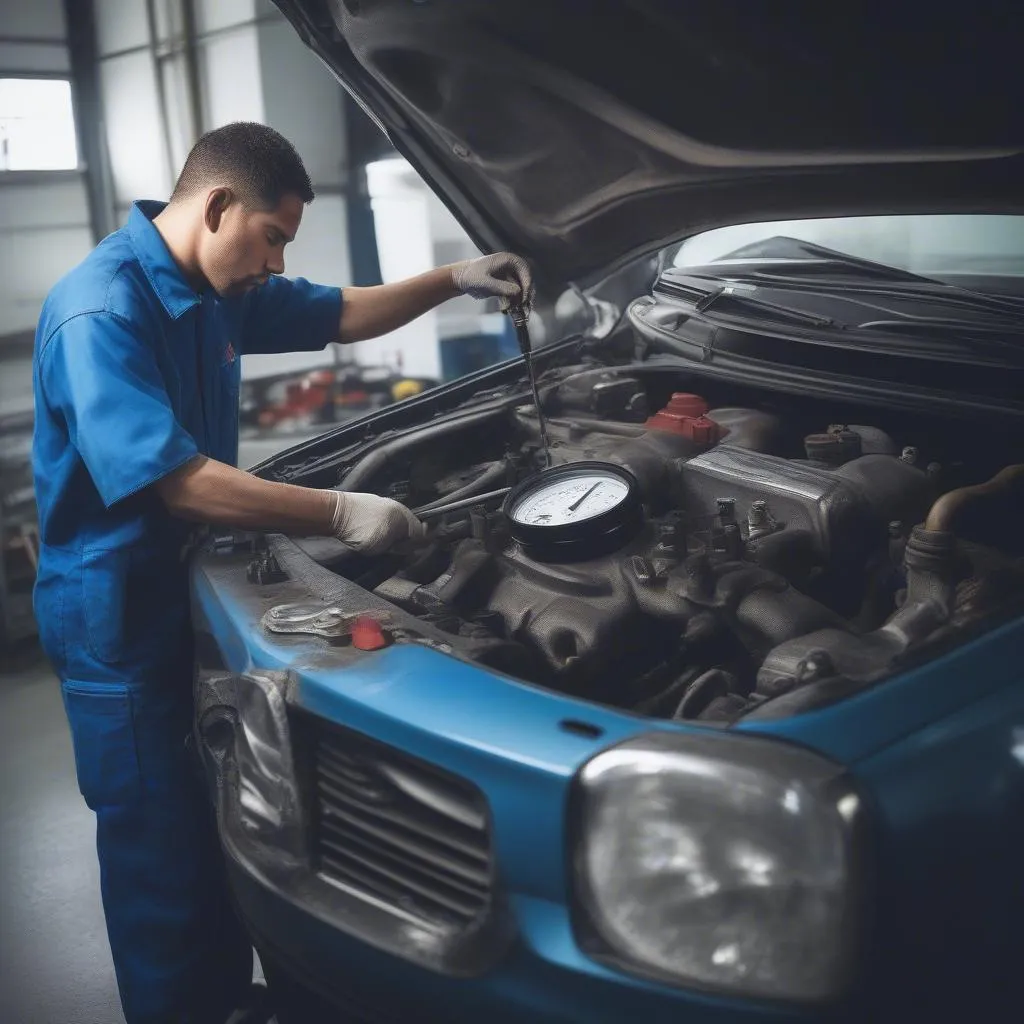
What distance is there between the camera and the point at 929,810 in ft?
2.99

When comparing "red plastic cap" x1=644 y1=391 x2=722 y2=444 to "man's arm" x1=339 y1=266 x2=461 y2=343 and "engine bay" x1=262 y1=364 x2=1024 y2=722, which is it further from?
"man's arm" x1=339 y1=266 x2=461 y2=343

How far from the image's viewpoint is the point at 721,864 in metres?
0.89

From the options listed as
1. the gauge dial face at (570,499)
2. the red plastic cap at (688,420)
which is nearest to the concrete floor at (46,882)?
the gauge dial face at (570,499)

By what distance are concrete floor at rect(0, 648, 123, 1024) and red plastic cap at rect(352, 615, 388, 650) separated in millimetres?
1061

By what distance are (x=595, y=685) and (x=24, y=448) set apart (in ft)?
8.58

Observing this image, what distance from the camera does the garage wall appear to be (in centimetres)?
329

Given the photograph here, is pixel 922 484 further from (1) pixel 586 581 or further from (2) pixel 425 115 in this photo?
(2) pixel 425 115

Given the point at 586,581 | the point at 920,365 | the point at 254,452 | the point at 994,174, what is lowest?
the point at 254,452

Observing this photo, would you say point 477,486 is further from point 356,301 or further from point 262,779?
point 262,779

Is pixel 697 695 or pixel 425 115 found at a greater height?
pixel 425 115

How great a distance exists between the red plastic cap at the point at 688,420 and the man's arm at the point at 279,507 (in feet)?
1.61

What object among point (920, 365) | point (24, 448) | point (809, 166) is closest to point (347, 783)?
point (920, 365)

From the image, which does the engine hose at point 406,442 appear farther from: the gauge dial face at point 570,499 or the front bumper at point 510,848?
the front bumper at point 510,848

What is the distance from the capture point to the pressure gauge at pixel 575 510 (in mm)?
1412
